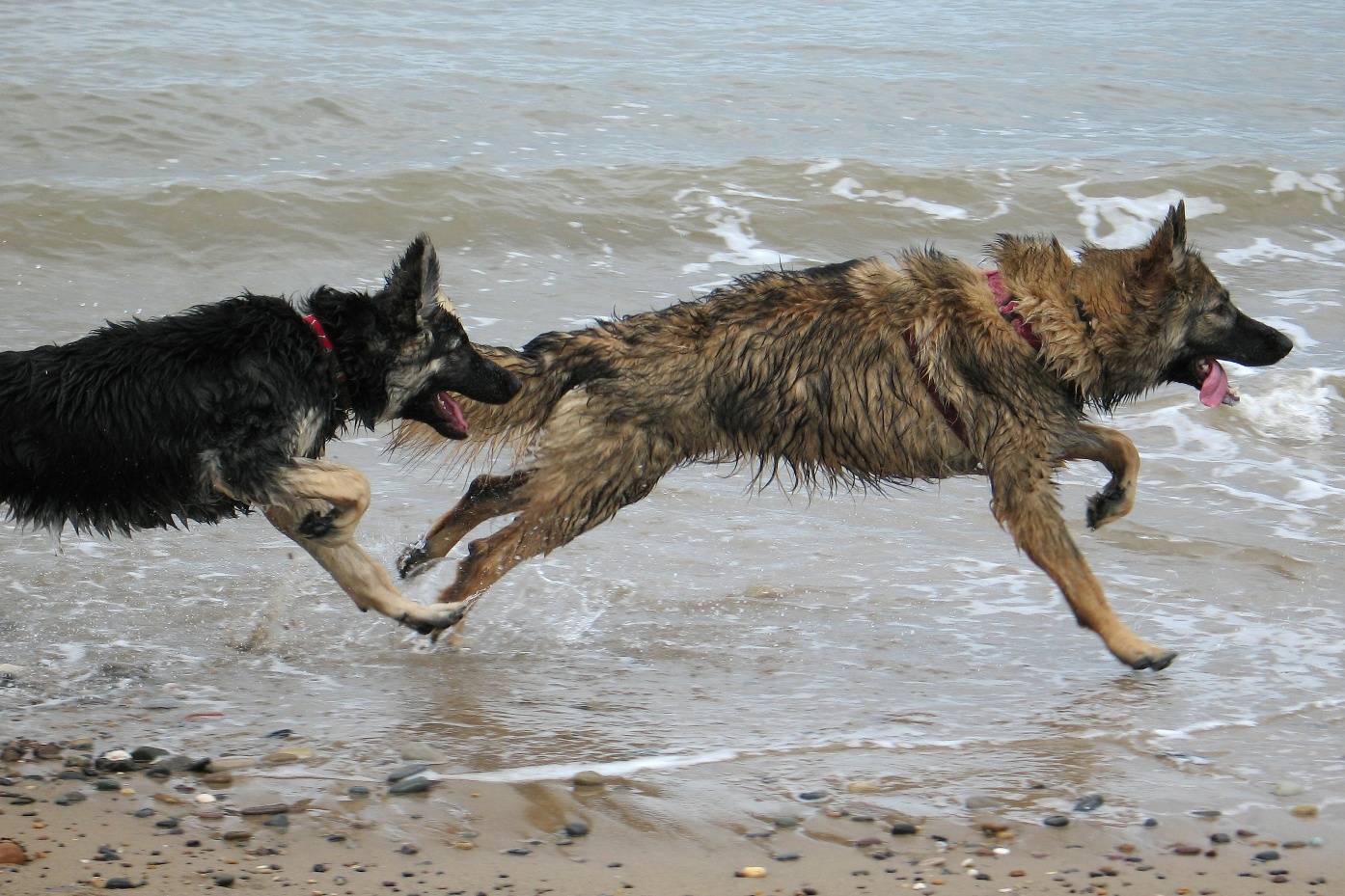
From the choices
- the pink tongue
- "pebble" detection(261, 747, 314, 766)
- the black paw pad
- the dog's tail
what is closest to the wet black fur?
the black paw pad

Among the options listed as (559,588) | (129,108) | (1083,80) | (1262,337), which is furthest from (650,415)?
(1083,80)

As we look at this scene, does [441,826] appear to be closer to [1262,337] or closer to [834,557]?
[834,557]

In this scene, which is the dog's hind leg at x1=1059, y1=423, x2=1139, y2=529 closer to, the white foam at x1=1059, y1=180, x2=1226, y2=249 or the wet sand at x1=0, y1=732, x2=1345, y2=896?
the wet sand at x1=0, y1=732, x2=1345, y2=896

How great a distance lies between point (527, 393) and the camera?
549 cm

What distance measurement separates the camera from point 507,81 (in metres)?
16.2

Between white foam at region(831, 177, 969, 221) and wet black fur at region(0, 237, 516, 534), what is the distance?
8.75 meters

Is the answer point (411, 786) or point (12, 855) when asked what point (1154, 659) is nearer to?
point (411, 786)

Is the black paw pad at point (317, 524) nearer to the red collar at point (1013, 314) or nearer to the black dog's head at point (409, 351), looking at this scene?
the black dog's head at point (409, 351)

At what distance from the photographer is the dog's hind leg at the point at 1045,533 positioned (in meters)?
5.36

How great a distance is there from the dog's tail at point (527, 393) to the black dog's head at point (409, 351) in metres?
0.14

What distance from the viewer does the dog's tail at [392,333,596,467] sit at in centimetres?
546

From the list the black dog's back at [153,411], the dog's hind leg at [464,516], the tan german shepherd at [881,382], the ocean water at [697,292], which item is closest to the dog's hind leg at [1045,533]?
the tan german shepherd at [881,382]

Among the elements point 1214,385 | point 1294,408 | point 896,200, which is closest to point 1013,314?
point 1214,385

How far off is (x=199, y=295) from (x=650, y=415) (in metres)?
5.97
